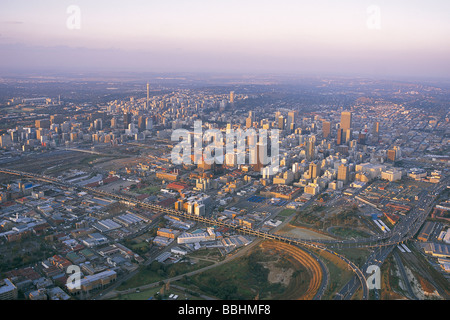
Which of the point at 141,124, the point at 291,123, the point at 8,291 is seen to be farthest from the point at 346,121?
the point at 8,291

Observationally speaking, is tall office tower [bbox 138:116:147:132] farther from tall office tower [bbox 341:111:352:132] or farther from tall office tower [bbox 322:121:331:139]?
tall office tower [bbox 341:111:352:132]

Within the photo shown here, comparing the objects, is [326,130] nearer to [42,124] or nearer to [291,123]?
[291,123]

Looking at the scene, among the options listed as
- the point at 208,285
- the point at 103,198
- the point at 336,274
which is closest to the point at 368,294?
the point at 336,274
